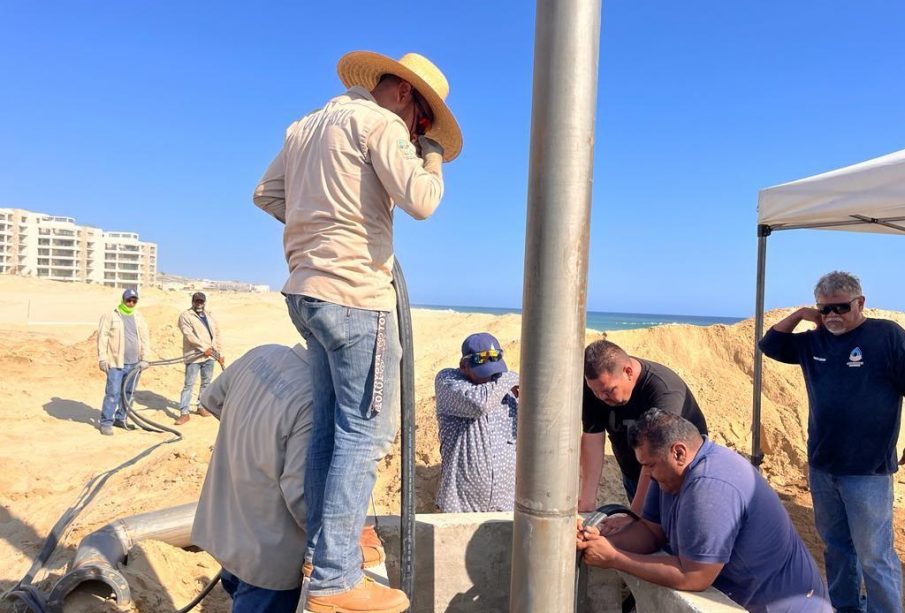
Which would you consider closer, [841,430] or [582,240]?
[582,240]

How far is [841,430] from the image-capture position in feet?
11.8

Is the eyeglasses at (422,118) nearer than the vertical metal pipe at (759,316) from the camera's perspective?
Yes

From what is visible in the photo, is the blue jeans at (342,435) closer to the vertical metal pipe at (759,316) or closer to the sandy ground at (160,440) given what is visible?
the sandy ground at (160,440)

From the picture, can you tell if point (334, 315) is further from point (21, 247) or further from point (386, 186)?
point (21, 247)

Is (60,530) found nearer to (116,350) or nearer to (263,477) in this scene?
(263,477)

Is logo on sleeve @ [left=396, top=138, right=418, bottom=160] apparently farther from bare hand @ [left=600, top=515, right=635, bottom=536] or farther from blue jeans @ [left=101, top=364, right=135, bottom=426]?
blue jeans @ [left=101, top=364, right=135, bottom=426]

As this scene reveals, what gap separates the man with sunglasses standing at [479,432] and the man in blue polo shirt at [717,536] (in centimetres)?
116

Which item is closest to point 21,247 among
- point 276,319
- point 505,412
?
point 276,319

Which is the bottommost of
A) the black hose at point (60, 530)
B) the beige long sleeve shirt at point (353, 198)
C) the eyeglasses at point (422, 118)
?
the black hose at point (60, 530)

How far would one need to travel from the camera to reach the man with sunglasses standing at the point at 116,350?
866 centimetres

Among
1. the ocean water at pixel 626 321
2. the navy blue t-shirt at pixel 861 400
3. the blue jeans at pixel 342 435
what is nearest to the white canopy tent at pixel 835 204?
the navy blue t-shirt at pixel 861 400

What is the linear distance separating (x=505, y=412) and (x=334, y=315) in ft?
6.41

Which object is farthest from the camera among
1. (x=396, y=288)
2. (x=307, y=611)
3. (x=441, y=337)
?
(x=441, y=337)

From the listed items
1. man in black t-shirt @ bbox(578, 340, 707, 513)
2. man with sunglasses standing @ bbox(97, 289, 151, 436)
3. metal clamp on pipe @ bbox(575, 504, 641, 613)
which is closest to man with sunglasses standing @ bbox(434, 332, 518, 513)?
man in black t-shirt @ bbox(578, 340, 707, 513)
